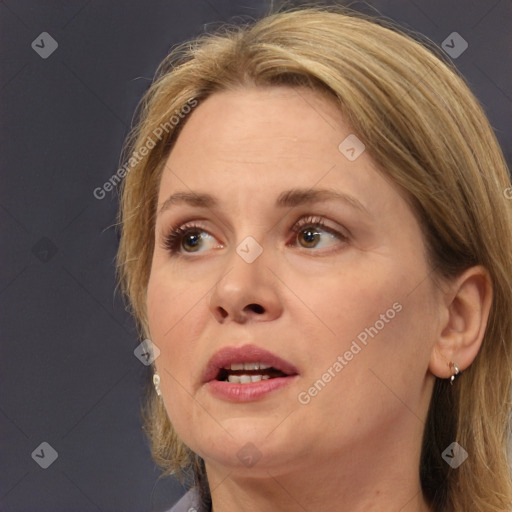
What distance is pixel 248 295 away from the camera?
1.83 m

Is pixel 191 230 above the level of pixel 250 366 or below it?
above

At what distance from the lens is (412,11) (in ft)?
9.52

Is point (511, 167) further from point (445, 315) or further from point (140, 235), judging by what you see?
point (140, 235)

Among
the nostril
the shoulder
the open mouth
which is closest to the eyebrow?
the nostril

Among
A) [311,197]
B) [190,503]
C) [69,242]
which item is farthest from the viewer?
[69,242]

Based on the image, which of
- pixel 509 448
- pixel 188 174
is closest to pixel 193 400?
pixel 188 174

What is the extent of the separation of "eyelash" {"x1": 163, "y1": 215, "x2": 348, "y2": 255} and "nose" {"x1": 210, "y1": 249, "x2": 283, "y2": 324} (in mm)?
129

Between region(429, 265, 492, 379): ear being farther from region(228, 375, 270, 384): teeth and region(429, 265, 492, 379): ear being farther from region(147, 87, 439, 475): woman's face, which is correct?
region(228, 375, 270, 384): teeth

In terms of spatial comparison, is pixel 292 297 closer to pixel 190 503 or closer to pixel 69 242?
pixel 190 503

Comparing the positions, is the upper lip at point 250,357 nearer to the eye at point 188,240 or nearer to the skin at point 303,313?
the skin at point 303,313

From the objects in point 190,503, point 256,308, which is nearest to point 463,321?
point 256,308

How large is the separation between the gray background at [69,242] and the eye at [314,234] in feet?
3.92

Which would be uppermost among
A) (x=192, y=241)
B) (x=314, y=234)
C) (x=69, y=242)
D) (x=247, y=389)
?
(x=69, y=242)

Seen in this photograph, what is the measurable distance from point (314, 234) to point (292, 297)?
0.54 feet
